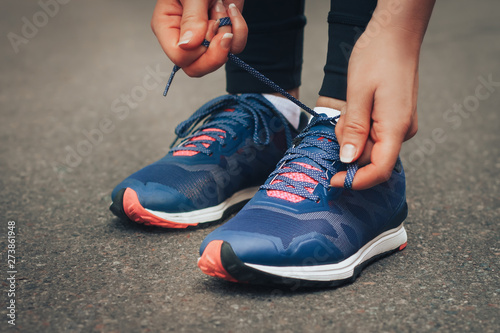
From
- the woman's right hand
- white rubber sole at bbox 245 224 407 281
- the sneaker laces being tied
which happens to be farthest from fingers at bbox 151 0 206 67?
white rubber sole at bbox 245 224 407 281

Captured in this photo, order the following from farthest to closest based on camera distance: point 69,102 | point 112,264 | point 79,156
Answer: point 69,102
point 79,156
point 112,264

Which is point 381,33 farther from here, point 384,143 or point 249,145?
point 249,145

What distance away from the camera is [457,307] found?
0.83 metres

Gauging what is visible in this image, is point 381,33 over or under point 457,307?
over

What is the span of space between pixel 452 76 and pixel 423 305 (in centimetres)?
214

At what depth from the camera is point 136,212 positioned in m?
1.06

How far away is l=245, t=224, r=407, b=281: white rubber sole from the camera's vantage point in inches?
32.9

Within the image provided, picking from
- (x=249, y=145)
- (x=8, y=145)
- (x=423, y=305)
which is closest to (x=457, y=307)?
(x=423, y=305)

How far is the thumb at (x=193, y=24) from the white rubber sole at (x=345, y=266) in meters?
0.39

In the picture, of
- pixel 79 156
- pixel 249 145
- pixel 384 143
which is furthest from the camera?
pixel 79 156

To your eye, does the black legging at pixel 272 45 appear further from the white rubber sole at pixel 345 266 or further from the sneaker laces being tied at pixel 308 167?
the white rubber sole at pixel 345 266

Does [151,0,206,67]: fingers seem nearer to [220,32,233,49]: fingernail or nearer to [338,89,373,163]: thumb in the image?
[220,32,233,49]: fingernail

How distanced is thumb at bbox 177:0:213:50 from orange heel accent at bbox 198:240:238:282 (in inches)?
13.6

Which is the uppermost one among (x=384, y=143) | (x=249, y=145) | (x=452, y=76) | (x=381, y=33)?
(x=381, y=33)
